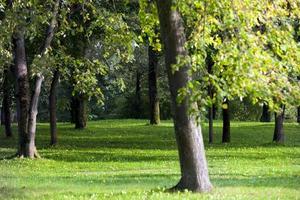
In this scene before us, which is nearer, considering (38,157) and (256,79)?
(256,79)

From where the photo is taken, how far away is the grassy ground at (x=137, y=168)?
13.9 meters

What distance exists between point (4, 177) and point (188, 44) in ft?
30.9

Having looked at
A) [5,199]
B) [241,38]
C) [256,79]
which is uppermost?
[241,38]

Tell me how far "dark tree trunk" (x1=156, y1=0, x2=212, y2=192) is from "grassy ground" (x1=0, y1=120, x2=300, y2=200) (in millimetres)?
446

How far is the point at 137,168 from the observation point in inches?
843

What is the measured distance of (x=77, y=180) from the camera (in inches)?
690

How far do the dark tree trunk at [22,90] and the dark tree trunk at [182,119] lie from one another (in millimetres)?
12432

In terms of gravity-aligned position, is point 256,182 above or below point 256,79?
below

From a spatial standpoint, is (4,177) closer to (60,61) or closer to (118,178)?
(118,178)

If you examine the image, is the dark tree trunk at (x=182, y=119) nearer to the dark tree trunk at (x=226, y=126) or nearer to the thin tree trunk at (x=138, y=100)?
the dark tree trunk at (x=226, y=126)

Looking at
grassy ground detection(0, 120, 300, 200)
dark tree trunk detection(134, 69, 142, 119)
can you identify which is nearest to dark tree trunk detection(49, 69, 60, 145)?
grassy ground detection(0, 120, 300, 200)

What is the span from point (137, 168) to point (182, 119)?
336 inches

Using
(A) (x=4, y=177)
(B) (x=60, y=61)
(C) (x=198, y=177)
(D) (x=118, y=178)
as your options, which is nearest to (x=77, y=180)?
(D) (x=118, y=178)

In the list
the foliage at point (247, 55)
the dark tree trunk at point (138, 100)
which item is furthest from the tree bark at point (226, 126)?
the dark tree trunk at point (138, 100)
